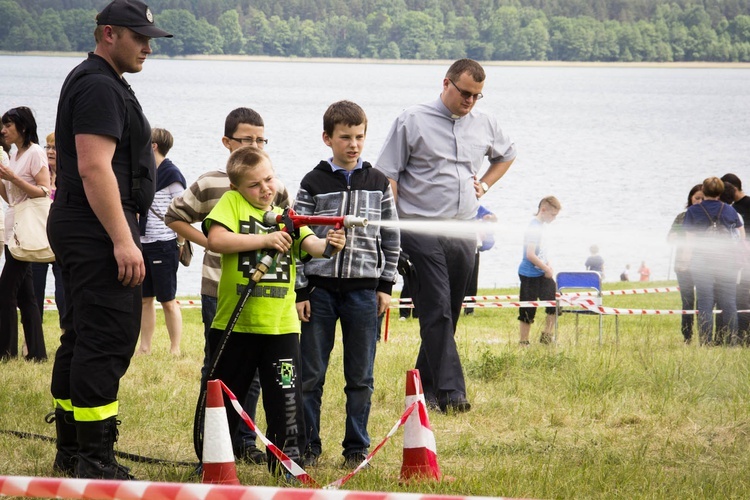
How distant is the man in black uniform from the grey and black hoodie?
0.94m

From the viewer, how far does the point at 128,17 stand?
210 inches

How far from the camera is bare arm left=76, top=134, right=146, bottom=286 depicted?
510 cm

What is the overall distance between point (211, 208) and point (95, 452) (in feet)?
4.82

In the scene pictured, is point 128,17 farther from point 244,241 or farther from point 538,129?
point 538,129

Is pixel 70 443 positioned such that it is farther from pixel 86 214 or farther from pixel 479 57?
pixel 479 57

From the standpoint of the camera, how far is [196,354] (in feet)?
33.6

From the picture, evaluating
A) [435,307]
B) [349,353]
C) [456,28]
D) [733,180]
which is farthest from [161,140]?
[456,28]

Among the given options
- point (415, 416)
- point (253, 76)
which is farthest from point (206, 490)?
point (253, 76)

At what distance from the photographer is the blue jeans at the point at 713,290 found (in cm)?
1188

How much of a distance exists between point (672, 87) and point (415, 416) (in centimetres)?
17646

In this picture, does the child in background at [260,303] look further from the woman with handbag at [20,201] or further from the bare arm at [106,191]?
the woman with handbag at [20,201]

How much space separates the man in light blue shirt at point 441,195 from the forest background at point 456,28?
316ft

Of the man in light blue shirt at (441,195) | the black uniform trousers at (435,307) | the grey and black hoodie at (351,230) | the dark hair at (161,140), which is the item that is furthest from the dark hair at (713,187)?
the grey and black hoodie at (351,230)

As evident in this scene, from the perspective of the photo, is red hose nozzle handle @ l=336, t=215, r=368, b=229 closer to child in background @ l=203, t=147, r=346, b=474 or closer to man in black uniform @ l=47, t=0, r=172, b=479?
child in background @ l=203, t=147, r=346, b=474
